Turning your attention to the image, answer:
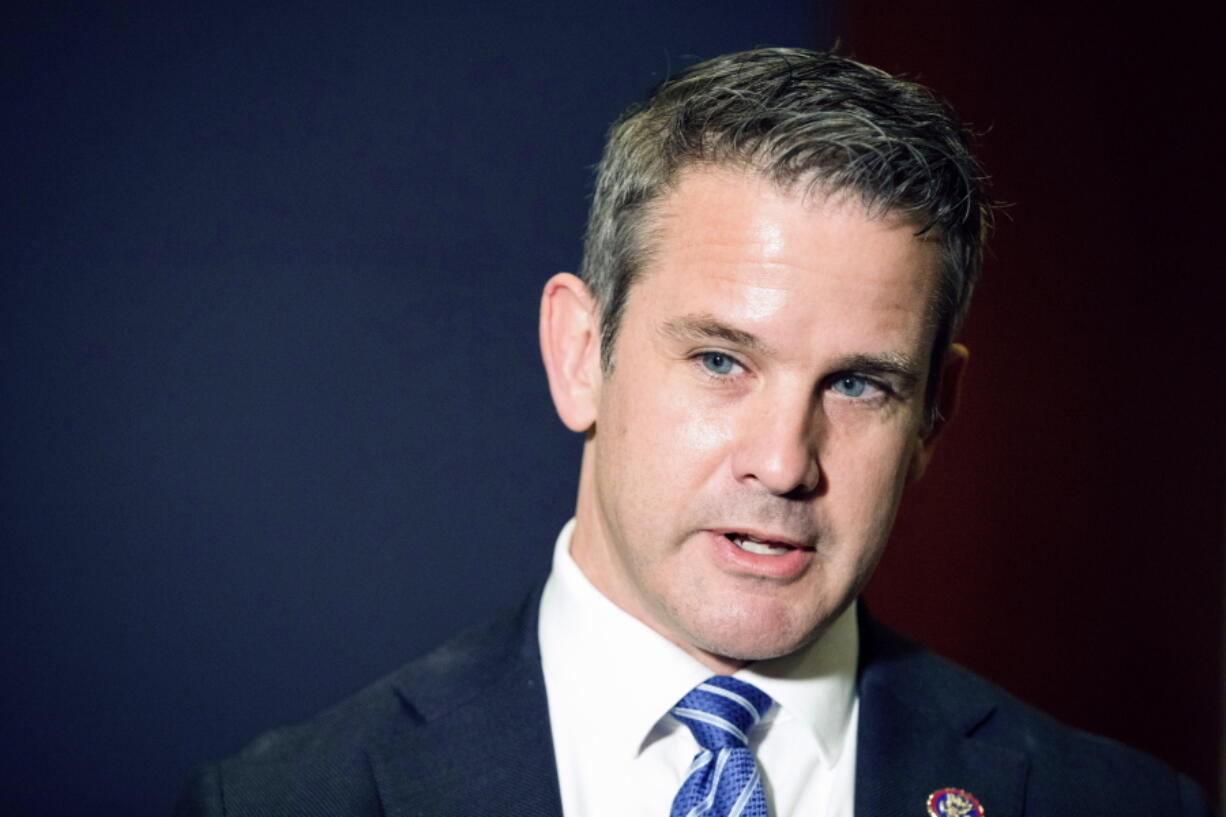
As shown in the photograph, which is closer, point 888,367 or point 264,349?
point 888,367

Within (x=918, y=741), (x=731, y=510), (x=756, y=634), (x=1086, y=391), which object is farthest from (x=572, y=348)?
(x=1086, y=391)

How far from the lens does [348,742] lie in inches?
78.0

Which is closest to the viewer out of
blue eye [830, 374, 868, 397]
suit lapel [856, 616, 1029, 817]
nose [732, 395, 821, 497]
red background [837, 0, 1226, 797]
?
nose [732, 395, 821, 497]

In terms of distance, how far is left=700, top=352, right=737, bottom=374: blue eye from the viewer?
1.85 m

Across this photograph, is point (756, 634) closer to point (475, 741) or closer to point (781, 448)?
point (781, 448)

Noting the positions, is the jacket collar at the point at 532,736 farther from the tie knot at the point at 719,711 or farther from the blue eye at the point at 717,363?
the blue eye at the point at 717,363

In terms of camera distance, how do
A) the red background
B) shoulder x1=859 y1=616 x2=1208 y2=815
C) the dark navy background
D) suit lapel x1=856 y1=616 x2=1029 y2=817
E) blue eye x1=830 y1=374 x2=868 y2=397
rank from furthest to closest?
the red background
the dark navy background
shoulder x1=859 y1=616 x2=1208 y2=815
suit lapel x1=856 y1=616 x2=1029 y2=817
blue eye x1=830 y1=374 x2=868 y2=397

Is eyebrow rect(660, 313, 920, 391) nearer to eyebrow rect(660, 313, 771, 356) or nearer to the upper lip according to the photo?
eyebrow rect(660, 313, 771, 356)

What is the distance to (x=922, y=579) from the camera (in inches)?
134

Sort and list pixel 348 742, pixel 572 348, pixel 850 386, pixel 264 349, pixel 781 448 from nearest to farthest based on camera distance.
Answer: pixel 781 448 < pixel 850 386 < pixel 348 742 < pixel 572 348 < pixel 264 349

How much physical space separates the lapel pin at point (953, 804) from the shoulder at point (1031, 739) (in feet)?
0.34

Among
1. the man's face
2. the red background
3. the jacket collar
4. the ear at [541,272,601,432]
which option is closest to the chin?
the man's face

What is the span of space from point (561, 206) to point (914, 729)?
1.31 meters

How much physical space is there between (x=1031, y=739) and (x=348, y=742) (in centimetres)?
106
